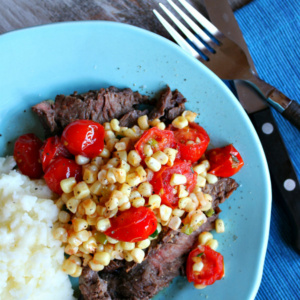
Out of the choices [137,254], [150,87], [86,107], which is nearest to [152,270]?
[137,254]

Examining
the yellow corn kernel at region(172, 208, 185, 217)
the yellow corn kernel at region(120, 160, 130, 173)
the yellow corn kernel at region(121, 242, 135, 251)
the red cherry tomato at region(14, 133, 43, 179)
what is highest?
the yellow corn kernel at region(120, 160, 130, 173)

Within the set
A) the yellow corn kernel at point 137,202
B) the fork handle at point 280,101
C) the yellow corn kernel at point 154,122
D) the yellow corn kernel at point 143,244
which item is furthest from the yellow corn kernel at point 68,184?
the fork handle at point 280,101

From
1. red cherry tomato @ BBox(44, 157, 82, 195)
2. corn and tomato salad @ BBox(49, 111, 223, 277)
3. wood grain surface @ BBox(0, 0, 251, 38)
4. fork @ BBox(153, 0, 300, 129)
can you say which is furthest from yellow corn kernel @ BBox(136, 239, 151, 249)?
wood grain surface @ BBox(0, 0, 251, 38)

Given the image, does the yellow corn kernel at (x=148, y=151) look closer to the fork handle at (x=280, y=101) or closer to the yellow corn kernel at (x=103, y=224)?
the yellow corn kernel at (x=103, y=224)

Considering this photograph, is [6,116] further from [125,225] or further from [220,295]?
[220,295]

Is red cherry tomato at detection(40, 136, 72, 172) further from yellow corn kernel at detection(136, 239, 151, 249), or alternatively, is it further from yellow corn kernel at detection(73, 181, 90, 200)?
yellow corn kernel at detection(136, 239, 151, 249)

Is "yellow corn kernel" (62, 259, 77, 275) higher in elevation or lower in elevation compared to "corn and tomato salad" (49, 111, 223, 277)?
lower
